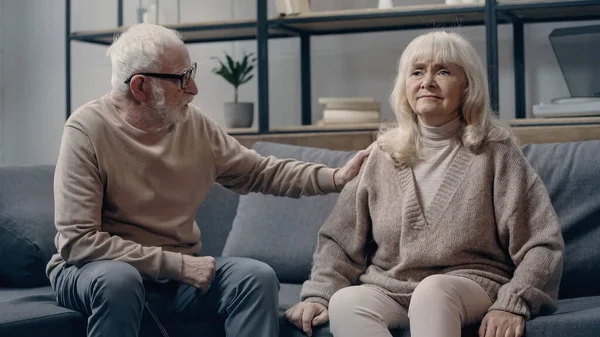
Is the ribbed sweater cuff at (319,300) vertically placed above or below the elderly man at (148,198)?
below

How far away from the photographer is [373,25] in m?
3.50

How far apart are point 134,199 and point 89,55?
2.31 meters

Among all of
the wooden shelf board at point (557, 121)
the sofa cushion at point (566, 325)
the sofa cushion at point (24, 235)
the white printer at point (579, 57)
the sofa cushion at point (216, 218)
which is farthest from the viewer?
the white printer at point (579, 57)

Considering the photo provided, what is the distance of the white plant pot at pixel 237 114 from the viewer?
3.48 meters

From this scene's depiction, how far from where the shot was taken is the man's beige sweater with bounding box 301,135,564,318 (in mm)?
1983

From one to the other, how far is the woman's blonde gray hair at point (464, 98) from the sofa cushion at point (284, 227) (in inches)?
15.2

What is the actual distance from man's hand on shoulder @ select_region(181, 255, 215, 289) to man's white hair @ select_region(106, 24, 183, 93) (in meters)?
0.47

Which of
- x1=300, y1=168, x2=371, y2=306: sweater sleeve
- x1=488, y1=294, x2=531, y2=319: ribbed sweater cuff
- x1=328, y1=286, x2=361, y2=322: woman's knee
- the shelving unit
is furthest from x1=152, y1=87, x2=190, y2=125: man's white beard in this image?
the shelving unit

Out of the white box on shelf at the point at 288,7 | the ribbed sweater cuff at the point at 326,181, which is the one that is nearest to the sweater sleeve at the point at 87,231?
the ribbed sweater cuff at the point at 326,181

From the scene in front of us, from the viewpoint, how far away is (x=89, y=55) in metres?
4.24

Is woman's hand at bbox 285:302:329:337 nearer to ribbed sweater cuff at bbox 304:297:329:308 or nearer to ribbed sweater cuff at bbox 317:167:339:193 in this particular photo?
ribbed sweater cuff at bbox 304:297:329:308

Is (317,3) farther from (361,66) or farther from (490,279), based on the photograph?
(490,279)

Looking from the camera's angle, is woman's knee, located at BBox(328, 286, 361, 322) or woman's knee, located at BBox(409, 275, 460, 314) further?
woman's knee, located at BBox(328, 286, 361, 322)

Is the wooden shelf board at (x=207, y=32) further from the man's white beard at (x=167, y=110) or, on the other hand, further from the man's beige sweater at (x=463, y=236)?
the man's beige sweater at (x=463, y=236)
